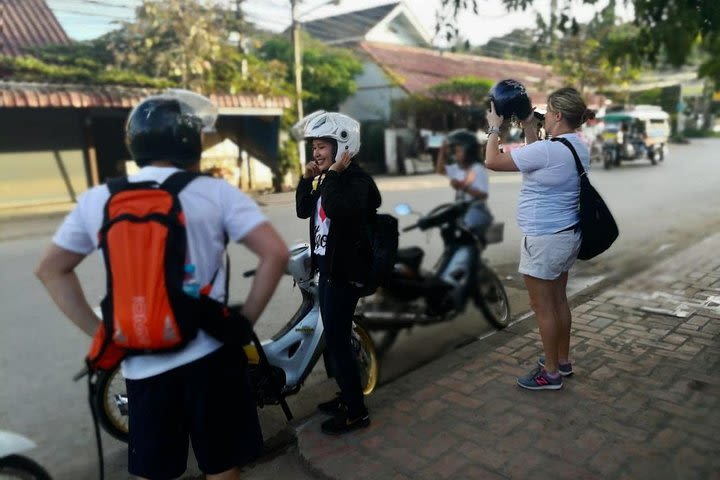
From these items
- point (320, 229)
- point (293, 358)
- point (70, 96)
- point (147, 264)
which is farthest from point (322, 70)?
point (147, 264)

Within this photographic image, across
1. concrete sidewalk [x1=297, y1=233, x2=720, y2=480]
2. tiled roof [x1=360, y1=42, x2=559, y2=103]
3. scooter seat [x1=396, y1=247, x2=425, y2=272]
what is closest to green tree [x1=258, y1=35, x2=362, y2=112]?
tiled roof [x1=360, y1=42, x2=559, y2=103]

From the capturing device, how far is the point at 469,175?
15.2 feet

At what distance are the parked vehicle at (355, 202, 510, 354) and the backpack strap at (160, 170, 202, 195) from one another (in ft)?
8.67

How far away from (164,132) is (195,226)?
1.02ft

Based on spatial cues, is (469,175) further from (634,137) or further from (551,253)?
(634,137)

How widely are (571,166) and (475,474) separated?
61.5 inches

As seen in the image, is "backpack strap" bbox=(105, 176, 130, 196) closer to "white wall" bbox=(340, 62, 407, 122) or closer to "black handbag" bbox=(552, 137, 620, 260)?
"black handbag" bbox=(552, 137, 620, 260)

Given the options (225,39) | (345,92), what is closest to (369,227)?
(225,39)

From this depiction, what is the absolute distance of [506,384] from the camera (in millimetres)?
3463

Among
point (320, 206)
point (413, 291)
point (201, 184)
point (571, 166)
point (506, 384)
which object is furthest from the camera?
point (413, 291)

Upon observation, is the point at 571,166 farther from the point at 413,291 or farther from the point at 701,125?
the point at 701,125

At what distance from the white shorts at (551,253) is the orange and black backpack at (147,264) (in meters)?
1.98

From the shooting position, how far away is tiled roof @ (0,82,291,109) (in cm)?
1139

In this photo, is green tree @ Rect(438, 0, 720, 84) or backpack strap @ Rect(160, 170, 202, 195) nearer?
backpack strap @ Rect(160, 170, 202, 195)
